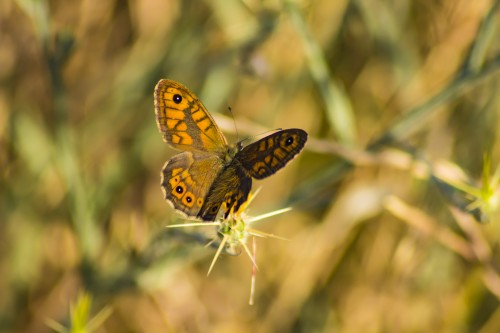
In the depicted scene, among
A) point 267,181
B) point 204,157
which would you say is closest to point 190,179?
point 204,157

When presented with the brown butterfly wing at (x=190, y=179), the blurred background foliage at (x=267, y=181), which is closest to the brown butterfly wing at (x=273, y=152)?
the brown butterfly wing at (x=190, y=179)

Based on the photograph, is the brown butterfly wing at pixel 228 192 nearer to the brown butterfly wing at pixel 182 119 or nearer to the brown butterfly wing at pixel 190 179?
the brown butterfly wing at pixel 190 179

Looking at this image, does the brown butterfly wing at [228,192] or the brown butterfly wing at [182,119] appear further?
the brown butterfly wing at [182,119]

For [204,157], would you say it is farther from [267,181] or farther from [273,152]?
[267,181]

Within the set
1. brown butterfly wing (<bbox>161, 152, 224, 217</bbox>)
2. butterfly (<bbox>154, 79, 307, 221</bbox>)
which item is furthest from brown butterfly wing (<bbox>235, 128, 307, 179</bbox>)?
brown butterfly wing (<bbox>161, 152, 224, 217</bbox>)

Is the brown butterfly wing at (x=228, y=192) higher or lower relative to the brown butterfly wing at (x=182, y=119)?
lower

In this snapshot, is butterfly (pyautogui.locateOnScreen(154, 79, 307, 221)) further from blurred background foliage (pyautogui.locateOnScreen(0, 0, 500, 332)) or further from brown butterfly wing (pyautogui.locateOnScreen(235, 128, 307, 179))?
blurred background foliage (pyautogui.locateOnScreen(0, 0, 500, 332))
